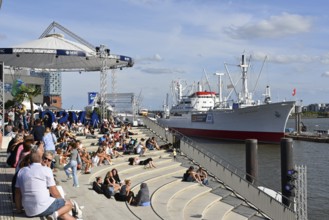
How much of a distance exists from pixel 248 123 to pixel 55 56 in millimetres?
36883

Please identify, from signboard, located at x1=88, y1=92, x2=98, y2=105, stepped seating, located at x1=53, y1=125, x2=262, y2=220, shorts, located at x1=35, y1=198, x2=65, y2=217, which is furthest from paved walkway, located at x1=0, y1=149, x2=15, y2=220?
signboard, located at x1=88, y1=92, x2=98, y2=105

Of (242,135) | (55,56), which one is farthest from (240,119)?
(55,56)

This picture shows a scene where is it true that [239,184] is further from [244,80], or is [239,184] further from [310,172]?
[244,80]

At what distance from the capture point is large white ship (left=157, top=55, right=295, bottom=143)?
2392 inches

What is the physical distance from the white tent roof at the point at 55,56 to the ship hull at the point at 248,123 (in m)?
30.1

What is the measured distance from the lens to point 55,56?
1359 inches

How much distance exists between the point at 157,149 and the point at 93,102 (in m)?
15.7

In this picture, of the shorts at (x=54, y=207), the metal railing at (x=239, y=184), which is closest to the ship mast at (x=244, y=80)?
the metal railing at (x=239, y=184)

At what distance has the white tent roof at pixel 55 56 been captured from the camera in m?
31.6

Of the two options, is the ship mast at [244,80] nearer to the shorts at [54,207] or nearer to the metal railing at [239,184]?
the metal railing at [239,184]

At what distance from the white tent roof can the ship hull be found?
30062 mm

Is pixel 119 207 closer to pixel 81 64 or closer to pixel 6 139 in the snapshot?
pixel 6 139

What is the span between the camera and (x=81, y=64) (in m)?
40.6

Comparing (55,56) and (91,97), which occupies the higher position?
(55,56)
